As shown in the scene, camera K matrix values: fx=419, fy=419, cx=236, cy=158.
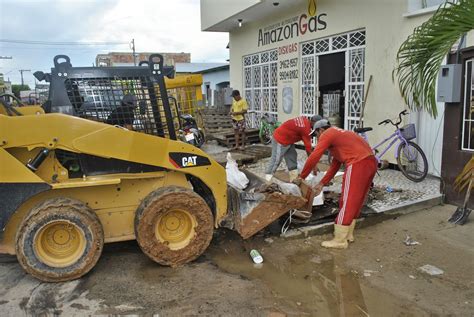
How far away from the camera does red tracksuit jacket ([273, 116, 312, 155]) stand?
6.89m

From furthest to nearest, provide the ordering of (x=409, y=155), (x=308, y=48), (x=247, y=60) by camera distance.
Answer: (x=247, y=60) → (x=308, y=48) → (x=409, y=155)

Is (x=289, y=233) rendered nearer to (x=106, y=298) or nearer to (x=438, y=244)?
(x=438, y=244)

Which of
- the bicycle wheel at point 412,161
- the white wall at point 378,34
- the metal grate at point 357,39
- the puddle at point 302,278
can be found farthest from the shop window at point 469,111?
the metal grate at point 357,39

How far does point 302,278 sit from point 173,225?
144 cm

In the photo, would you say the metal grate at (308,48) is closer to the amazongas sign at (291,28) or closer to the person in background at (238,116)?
the amazongas sign at (291,28)

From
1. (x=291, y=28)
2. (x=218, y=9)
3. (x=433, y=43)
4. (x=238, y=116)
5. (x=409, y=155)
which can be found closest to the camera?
(x=433, y=43)

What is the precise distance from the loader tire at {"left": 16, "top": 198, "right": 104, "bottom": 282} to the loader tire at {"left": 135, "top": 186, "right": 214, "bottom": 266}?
0.45 metres

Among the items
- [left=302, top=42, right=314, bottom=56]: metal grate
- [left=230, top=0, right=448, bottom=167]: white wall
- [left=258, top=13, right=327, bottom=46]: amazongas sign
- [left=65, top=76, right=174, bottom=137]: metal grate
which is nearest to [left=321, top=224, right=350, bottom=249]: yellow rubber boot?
[left=65, top=76, right=174, bottom=137]: metal grate

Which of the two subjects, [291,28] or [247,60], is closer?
[291,28]

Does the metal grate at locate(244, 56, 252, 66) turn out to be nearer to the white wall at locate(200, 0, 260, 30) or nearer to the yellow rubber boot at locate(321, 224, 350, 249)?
the white wall at locate(200, 0, 260, 30)

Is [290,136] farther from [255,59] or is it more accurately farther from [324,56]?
[255,59]

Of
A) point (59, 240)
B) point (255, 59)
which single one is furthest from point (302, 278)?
point (255, 59)

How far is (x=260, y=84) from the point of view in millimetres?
13016

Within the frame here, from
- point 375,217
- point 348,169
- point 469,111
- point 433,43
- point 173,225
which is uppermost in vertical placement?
point 433,43
